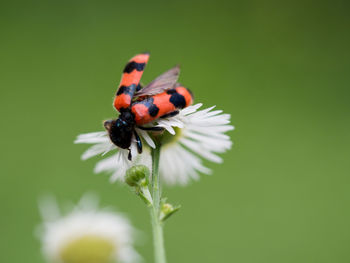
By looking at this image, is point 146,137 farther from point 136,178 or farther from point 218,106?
point 218,106

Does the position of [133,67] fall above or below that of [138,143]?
above

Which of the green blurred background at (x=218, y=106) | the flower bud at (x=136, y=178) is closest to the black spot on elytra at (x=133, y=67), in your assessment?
the flower bud at (x=136, y=178)

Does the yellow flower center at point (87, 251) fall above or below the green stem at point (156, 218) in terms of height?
above

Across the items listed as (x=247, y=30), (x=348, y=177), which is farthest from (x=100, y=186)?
(x=247, y=30)

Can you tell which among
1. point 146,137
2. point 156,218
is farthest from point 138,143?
point 156,218

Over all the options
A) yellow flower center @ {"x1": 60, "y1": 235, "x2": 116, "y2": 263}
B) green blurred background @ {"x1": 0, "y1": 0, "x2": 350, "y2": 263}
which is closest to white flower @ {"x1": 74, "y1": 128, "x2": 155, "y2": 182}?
yellow flower center @ {"x1": 60, "y1": 235, "x2": 116, "y2": 263}

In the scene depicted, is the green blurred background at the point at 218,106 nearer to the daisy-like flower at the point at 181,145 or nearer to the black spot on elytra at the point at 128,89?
the daisy-like flower at the point at 181,145

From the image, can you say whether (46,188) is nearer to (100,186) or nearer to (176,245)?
(100,186)
